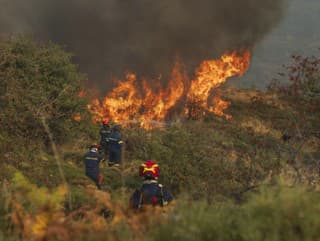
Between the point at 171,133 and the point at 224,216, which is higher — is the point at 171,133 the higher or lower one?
the higher one

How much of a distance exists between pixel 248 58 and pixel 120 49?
7.67 m

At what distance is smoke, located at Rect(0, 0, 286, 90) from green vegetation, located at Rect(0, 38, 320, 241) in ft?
19.2

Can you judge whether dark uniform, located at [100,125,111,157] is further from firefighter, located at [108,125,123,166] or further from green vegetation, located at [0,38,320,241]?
green vegetation, located at [0,38,320,241]

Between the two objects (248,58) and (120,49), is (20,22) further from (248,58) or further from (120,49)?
(248,58)

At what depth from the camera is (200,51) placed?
77.8 feet

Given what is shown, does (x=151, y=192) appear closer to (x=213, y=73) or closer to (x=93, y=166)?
(x=93, y=166)

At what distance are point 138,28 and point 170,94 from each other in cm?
530

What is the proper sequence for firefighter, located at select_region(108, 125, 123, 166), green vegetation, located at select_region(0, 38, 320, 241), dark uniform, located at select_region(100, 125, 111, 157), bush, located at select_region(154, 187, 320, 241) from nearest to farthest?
bush, located at select_region(154, 187, 320, 241), green vegetation, located at select_region(0, 38, 320, 241), firefighter, located at select_region(108, 125, 123, 166), dark uniform, located at select_region(100, 125, 111, 157)

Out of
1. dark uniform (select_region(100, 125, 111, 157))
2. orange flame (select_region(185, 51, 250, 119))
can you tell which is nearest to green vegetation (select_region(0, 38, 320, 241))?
dark uniform (select_region(100, 125, 111, 157))

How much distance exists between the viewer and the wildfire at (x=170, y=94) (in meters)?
19.1

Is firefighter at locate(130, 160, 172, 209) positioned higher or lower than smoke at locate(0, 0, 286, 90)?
lower

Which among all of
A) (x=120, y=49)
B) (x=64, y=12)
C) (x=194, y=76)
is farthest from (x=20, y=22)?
(x=194, y=76)

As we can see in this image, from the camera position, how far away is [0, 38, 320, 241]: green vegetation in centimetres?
329

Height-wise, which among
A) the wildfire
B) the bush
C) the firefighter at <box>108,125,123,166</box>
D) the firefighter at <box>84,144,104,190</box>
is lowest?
the bush
